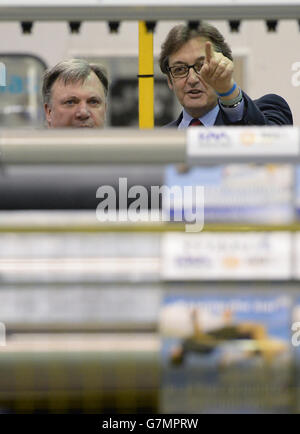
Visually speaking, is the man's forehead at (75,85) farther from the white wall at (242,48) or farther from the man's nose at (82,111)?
the white wall at (242,48)

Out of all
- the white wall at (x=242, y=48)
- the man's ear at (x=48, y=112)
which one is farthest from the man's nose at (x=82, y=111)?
the white wall at (x=242, y=48)

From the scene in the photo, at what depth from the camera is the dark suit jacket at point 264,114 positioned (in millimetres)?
2381

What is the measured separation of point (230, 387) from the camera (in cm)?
186

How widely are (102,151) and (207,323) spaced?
44cm

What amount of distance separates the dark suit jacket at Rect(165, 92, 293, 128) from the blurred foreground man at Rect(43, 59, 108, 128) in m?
0.29

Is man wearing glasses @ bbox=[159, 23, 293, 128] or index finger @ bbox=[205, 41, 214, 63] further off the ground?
man wearing glasses @ bbox=[159, 23, 293, 128]

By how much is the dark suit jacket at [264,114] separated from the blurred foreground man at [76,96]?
0.29m

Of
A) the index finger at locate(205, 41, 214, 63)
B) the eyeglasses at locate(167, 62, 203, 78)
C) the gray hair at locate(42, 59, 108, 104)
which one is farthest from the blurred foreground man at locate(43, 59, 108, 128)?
the index finger at locate(205, 41, 214, 63)

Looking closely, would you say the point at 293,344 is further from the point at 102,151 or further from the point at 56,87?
the point at 56,87

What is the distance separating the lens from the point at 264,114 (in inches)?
107

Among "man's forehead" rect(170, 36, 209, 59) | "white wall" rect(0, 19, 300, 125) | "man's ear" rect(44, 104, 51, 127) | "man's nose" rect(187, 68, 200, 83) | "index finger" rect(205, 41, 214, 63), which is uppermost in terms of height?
"white wall" rect(0, 19, 300, 125)

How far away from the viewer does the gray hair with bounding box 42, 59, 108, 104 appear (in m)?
2.69

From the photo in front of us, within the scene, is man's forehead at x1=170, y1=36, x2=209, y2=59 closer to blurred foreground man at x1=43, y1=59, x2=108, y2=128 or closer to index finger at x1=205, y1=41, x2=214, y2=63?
blurred foreground man at x1=43, y1=59, x2=108, y2=128
